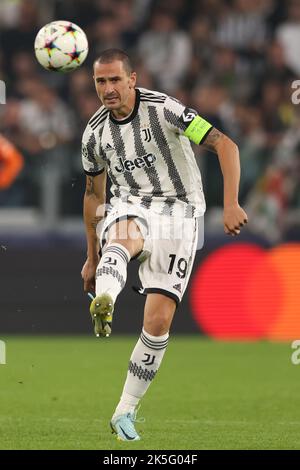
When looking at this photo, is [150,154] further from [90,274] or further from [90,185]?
[90,274]

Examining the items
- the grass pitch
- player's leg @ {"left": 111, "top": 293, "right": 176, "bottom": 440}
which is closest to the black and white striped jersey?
player's leg @ {"left": 111, "top": 293, "right": 176, "bottom": 440}

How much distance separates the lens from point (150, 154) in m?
7.15

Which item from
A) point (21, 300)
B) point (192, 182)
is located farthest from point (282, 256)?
point (192, 182)

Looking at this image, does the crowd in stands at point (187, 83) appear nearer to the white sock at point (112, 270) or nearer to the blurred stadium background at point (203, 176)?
the blurred stadium background at point (203, 176)

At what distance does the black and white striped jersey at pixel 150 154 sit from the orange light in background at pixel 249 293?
6434 millimetres

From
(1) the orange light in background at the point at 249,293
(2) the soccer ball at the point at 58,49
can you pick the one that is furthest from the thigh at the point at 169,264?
(1) the orange light in background at the point at 249,293

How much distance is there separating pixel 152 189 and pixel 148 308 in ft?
2.38

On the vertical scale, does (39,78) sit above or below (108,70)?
below

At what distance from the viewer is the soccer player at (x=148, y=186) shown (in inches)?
273

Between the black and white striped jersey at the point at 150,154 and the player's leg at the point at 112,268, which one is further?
the black and white striped jersey at the point at 150,154

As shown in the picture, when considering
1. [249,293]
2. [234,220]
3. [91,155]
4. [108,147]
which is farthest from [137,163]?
[249,293]

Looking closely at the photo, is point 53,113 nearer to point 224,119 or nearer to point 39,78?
point 39,78

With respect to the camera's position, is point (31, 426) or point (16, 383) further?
point (16, 383)

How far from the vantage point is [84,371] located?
10828mm
